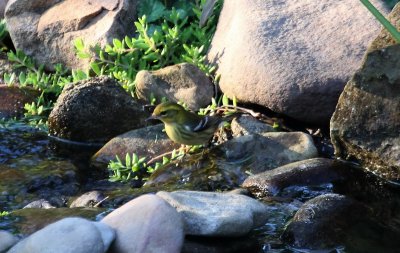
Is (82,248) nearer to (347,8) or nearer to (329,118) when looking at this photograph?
(329,118)

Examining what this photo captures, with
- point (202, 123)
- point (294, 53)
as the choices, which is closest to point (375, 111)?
point (294, 53)

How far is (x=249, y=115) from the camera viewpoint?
7.51m

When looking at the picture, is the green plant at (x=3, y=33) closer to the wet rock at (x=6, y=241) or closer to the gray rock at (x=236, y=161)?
the gray rock at (x=236, y=161)

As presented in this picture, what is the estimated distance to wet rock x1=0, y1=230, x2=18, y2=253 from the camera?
4734mm

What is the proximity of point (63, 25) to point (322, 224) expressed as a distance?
4.91 m

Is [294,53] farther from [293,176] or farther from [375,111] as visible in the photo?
[293,176]

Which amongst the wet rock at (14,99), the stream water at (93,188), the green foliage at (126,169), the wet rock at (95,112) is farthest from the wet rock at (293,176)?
the wet rock at (14,99)

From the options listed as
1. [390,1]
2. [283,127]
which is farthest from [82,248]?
[390,1]

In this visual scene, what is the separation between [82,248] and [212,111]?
343 cm

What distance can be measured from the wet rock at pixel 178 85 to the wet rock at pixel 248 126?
66cm

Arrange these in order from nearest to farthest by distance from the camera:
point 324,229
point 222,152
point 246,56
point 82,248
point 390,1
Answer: point 82,248, point 324,229, point 222,152, point 246,56, point 390,1

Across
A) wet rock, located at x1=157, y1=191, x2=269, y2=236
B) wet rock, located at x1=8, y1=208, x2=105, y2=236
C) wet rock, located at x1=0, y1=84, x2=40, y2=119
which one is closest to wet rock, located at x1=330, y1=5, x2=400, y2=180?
wet rock, located at x1=157, y1=191, x2=269, y2=236

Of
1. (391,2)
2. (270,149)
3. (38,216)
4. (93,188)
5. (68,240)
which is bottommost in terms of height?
(93,188)

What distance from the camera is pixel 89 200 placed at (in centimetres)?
617
